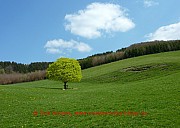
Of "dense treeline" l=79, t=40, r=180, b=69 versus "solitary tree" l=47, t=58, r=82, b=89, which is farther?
"dense treeline" l=79, t=40, r=180, b=69

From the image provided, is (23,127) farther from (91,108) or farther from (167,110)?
(167,110)

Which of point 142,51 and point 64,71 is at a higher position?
point 142,51

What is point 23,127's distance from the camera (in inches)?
696

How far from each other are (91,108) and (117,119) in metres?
A: 5.49

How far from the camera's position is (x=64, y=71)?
6556 cm

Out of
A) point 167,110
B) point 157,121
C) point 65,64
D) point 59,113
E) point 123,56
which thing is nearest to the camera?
point 157,121

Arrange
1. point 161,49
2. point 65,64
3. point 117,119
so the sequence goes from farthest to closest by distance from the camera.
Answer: point 161,49, point 65,64, point 117,119

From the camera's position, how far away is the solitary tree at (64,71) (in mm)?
65562

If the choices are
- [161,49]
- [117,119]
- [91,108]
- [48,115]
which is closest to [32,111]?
[48,115]

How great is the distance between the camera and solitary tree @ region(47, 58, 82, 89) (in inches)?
2581

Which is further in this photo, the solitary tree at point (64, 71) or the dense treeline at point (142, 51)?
the dense treeline at point (142, 51)

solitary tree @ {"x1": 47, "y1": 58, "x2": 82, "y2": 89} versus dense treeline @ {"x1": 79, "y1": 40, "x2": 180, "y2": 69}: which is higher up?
dense treeline @ {"x1": 79, "y1": 40, "x2": 180, "y2": 69}

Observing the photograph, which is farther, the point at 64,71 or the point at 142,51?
the point at 142,51

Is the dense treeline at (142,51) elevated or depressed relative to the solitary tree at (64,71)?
elevated
